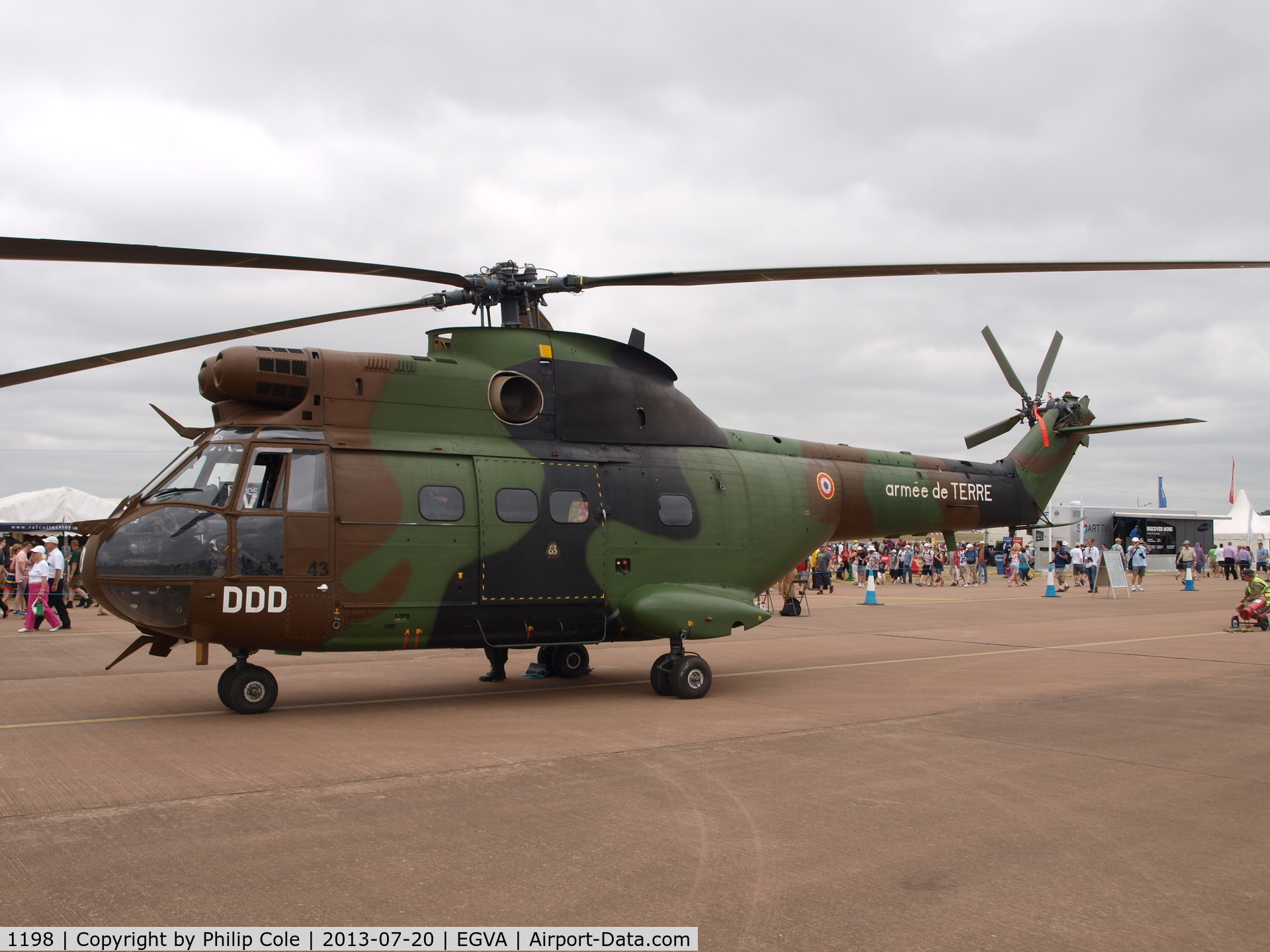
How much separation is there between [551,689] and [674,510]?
2.64 meters

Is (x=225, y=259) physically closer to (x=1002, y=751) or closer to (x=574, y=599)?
(x=574, y=599)

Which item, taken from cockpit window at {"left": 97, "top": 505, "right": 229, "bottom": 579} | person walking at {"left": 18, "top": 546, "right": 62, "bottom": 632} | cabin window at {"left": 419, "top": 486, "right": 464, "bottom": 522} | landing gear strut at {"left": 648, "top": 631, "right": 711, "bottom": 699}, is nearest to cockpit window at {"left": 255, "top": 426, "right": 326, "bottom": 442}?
cockpit window at {"left": 97, "top": 505, "right": 229, "bottom": 579}

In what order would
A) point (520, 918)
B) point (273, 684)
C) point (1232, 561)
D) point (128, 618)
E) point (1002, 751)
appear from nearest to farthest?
point (520, 918) < point (1002, 751) < point (128, 618) < point (273, 684) < point (1232, 561)

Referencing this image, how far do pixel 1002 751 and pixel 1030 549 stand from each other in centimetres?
4687

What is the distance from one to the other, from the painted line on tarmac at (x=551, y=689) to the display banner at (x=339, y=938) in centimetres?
593

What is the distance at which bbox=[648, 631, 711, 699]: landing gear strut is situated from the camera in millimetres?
11039

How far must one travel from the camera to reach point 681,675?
36.2 feet

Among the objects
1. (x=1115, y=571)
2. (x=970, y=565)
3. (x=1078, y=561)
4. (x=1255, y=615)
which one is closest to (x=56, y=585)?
(x=1255, y=615)

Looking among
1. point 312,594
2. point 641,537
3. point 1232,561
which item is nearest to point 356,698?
point 312,594

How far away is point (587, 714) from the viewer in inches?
392

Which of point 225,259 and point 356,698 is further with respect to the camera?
point 356,698

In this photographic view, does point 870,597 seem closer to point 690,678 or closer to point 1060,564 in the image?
point 1060,564

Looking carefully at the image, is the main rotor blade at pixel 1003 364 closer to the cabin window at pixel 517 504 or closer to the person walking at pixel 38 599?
the cabin window at pixel 517 504

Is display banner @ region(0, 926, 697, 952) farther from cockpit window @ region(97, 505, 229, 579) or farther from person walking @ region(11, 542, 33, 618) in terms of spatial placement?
person walking @ region(11, 542, 33, 618)
